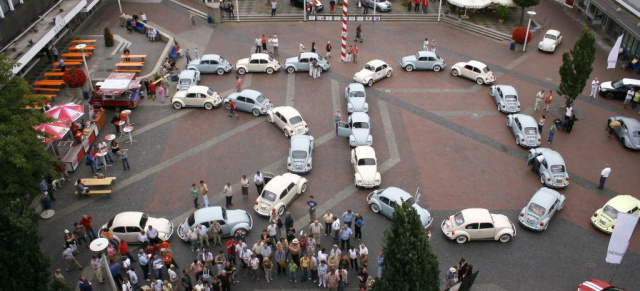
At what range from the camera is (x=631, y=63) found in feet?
118

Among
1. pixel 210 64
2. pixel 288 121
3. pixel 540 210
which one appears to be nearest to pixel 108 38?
pixel 210 64

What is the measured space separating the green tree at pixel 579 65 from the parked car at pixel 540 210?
9.38 m

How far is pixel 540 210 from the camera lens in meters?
22.4

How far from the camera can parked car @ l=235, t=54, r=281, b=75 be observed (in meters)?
36.0

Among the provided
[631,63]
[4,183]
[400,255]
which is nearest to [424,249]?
[400,255]

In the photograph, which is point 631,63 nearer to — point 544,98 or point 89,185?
point 544,98

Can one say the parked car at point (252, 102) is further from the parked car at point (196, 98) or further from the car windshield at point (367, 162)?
the car windshield at point (367, 162)

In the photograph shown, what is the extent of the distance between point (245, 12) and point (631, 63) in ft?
101

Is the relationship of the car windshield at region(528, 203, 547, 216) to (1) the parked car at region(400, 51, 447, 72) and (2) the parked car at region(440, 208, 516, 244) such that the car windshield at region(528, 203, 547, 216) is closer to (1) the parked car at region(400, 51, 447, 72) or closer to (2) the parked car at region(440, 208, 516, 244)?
(2) the parked car at region(440, 208, 516, 244)

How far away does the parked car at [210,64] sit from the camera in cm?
3572

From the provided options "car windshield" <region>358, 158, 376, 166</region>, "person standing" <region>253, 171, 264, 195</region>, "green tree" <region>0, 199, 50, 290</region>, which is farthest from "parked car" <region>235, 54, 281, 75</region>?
"green tree" <region>0, 199, 50, 290</region>

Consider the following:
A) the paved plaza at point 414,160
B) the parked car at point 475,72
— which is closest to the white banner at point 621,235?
the paved plaza at point 414,160

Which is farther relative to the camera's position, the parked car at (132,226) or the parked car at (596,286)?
the parked car at (132,226)

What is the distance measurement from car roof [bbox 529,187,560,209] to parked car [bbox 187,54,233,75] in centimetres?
2220
